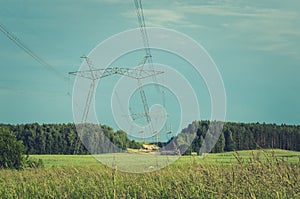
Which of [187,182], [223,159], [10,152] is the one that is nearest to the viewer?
[187,182]

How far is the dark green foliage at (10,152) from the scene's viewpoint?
23.7 meters

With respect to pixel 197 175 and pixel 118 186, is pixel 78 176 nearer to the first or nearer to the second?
pixel 118 186

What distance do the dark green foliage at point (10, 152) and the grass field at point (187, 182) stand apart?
447 cm

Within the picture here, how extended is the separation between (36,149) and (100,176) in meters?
68.3

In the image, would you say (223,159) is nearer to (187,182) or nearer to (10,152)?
(10,152)

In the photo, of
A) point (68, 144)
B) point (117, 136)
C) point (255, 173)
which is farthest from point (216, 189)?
point (68, 144)

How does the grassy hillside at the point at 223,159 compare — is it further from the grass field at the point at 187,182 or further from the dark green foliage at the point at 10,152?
the dark green foliage at the point at 10,152

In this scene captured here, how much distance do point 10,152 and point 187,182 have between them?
13.6m

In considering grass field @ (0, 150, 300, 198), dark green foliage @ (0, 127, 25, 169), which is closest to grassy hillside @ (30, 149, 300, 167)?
grass field @ (0, 150, 300, 198)

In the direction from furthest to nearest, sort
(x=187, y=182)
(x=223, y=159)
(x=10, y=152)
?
(x=223, y=159) → (x=10, y=152) → (x=187, y=182)

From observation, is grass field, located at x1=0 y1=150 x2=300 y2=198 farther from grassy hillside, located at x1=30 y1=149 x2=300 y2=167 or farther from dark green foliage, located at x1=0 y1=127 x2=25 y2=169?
dark green foliage, located at x1=0 y1=127 x2=25 y2=169

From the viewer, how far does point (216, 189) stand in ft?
33.8

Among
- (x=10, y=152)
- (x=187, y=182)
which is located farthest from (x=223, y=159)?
(x=187, y=182)

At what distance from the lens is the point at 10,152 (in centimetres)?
2394
